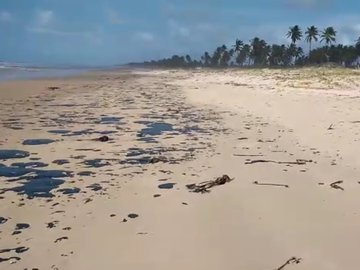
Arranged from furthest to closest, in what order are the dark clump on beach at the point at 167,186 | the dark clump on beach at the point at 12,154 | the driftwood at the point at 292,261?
the dark clump on beach at the point at 12,154, the dark clump on beach at the point at 167,186, the driftwood at the point at 292,261

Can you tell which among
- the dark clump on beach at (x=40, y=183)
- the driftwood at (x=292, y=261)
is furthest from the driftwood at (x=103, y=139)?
the driftwood at (x=292, y=261)

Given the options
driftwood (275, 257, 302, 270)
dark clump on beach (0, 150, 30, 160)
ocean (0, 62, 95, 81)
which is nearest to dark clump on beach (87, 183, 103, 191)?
dark clump on beach (0, 150, 30, 160)

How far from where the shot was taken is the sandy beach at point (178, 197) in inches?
161

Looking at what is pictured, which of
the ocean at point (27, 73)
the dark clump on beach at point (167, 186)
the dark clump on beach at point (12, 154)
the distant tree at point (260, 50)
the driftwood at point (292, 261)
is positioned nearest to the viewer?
the driftwood at point (292, 261)

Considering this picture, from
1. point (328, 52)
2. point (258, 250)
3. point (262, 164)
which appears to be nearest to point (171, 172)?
point (262, 164)

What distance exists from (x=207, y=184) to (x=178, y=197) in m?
0.67

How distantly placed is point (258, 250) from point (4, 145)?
6.72m

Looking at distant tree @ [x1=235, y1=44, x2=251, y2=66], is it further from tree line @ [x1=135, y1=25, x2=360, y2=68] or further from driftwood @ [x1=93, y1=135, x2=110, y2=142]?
driftwood @ [x1=93, y1=135, x2=110, y2=142]

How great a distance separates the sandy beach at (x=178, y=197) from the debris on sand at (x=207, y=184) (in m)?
0.06

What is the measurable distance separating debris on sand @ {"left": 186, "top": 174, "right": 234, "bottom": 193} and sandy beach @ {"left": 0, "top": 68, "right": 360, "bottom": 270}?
0.06 metres

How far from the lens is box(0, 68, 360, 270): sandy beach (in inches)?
161

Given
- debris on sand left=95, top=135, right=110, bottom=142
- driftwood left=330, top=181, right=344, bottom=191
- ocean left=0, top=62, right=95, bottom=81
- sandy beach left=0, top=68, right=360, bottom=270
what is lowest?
driftwood left=330, top=181, right=344, bottom=191

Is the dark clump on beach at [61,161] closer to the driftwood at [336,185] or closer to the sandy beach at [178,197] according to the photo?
the sandy beach at [178,197]

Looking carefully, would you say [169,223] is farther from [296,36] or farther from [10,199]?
[296,36]
